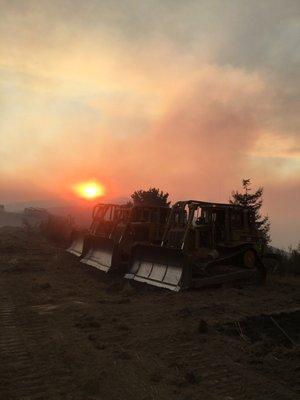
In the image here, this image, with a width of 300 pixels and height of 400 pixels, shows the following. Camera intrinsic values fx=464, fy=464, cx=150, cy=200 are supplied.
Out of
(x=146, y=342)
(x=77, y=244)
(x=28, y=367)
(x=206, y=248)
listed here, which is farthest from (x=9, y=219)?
(x=28, y=367)

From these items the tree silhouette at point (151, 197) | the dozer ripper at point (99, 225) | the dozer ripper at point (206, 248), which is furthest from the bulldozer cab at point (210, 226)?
the tree silhouette at point (151, 197)

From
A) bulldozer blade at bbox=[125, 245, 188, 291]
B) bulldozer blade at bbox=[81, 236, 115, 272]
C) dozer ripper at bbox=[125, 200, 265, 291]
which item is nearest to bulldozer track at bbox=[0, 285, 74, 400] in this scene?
bulldozer blade at bbox=[125, 245, 188, 291]

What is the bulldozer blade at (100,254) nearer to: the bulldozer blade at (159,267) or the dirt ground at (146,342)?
the bulldozer blade at (159,267)

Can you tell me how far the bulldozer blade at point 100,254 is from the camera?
16.4 m

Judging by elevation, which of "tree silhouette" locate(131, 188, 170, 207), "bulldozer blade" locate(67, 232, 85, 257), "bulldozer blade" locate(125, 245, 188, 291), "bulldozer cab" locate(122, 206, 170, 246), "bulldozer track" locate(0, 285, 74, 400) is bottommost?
"bulldozer track" locate(0, 285, 74, 400)

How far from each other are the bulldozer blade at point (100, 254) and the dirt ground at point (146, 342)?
3087 millimetres

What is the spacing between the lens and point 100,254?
17.6 m

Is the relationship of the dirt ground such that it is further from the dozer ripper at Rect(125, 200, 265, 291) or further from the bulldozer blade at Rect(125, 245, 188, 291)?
the dozer ripper at Rect(125, 200, 265, 291)

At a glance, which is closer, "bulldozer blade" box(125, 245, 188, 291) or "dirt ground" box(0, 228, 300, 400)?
"dirt ground" box(0, 228, 300, 400)

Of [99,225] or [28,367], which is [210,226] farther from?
[28,367]

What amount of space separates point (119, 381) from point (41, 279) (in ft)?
29.5

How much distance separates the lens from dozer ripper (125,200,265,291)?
13.2 m

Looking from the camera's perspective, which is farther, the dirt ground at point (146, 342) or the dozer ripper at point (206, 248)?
the dozer ripper at point (206, 248)

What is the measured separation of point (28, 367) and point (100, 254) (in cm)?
1137
